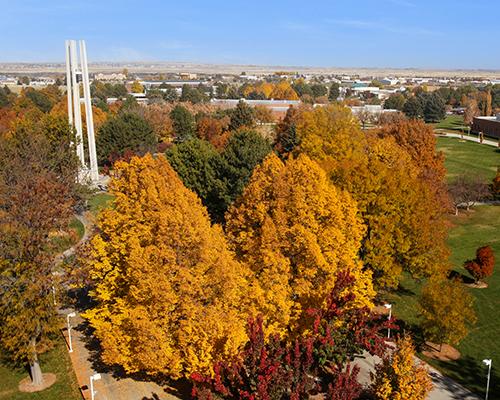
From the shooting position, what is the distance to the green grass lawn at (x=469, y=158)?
67.6 meters

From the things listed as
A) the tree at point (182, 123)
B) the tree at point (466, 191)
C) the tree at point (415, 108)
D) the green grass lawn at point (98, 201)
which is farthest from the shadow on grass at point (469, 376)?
the tree at point (415, 108)

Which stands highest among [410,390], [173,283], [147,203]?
[147,203]

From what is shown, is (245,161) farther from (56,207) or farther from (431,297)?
(431,297)

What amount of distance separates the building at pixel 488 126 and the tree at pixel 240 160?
72.8 metres

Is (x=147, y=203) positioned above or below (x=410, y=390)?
above

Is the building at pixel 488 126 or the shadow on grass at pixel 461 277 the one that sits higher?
the building at pixel 488 126

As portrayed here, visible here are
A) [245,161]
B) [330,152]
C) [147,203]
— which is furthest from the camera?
[330,152]

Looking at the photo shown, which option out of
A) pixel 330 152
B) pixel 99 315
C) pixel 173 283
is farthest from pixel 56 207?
pixel 330 152

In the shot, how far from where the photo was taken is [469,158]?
7738cm

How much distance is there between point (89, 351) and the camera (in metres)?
24.5

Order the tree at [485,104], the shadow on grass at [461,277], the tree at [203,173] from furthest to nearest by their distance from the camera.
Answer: the tree at [485,104], the tree at [203,173], the shadow on grass at [461,277]

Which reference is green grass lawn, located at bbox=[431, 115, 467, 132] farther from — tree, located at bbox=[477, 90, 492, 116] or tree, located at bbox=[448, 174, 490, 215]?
tree, located at bbox=[448, 174, 490, 215]

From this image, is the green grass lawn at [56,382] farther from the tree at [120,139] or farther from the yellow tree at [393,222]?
the tree at [120,139]

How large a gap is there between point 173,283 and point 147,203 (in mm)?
4952
